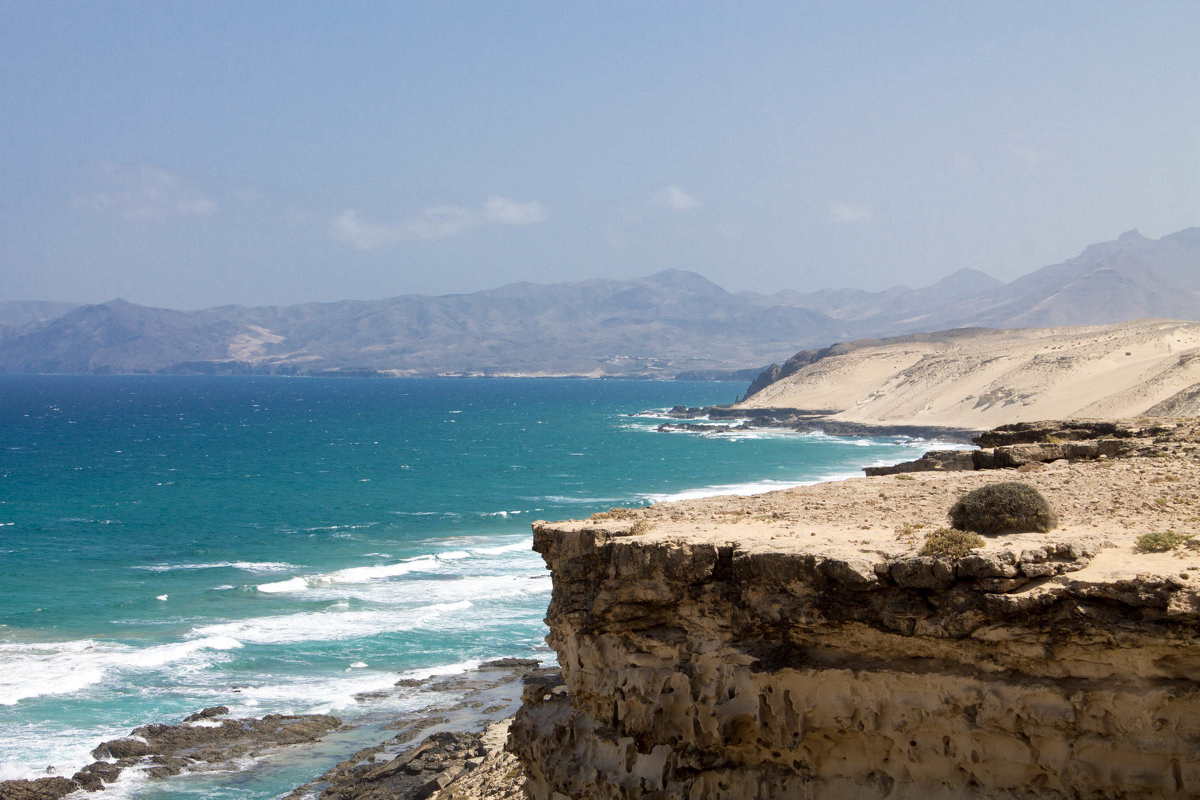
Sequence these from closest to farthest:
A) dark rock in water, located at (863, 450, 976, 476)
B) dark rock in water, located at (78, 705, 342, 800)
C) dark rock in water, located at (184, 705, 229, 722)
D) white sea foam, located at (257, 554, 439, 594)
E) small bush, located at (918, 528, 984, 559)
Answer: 1. small bush, located at (918, 528, 984, 559)
2. dark rock in water, located at (863, 450, 976, 476)
3. dark rock in water, located at (78, 705, 342, 800)
4. dark rock in water, located at (184, 705, 229, 722)
5. white sea foam, located at (257, 554, 439, 594)

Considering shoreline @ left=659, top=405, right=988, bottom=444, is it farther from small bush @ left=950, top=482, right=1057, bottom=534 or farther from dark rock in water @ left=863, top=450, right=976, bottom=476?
small bush @ left=950, top=482, right=1057, bottom=534

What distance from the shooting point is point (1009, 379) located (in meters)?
98.2

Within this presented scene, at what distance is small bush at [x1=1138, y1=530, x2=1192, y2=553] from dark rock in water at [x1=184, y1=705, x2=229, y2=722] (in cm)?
2188

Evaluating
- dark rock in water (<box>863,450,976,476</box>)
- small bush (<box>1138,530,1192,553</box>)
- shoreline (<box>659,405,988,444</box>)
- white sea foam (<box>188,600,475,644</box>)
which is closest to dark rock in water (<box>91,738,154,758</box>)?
white sea foam (<box>188,600,475,644</box>)

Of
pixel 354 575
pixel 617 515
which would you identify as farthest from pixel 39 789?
pixel 354 575

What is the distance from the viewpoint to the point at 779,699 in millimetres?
11250

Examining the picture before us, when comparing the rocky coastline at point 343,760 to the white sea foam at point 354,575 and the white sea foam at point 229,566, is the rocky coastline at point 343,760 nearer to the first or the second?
the white sea foam at point 354,575

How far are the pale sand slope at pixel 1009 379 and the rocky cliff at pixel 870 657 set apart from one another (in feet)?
194

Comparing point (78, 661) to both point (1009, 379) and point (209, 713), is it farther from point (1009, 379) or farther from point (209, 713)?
point (1009, 379)

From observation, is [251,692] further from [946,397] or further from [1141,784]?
[946,397]

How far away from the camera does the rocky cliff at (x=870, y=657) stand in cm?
966

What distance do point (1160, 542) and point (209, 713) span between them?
22203mm

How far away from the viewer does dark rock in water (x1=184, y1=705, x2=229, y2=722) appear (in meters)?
24.2

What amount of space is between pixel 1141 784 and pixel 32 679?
27.0 meters
